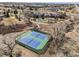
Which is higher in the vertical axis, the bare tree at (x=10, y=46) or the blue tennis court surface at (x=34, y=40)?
the blue tennis court surface at (x=34, y=40)

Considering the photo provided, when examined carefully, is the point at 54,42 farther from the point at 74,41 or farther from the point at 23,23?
the point at 23,23

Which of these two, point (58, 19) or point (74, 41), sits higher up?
point (58, 19)

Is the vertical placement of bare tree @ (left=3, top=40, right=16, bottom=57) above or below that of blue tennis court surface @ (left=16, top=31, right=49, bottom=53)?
below

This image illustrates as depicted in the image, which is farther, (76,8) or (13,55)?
(76,8)

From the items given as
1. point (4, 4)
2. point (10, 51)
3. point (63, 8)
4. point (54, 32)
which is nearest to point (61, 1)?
point (63, 8)

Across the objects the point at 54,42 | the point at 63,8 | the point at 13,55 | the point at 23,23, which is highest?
the point at 63,8

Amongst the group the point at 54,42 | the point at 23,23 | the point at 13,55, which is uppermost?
the point at 23,23

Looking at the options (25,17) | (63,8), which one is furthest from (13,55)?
(63,8)

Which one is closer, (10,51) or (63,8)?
(10,51)

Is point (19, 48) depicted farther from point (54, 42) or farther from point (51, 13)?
point (51, 13)
